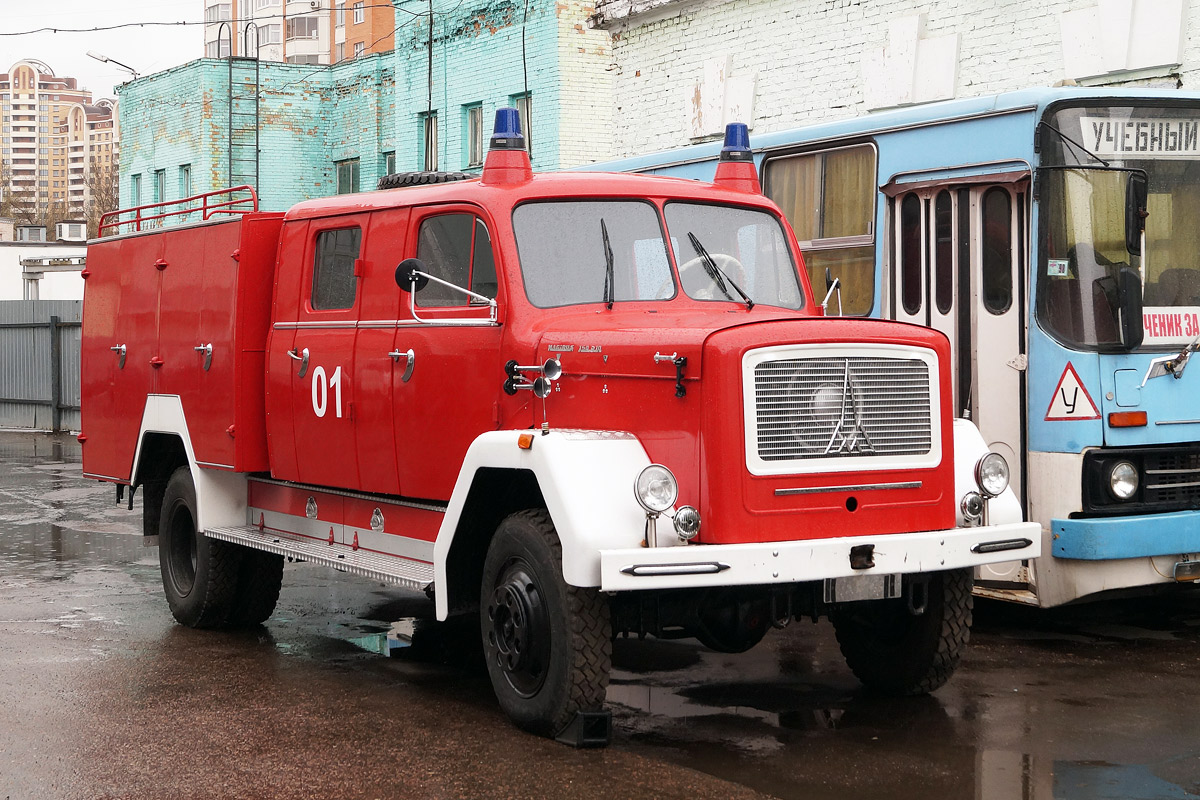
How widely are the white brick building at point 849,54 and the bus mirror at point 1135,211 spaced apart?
623 centimetres

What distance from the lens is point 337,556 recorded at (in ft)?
27.0

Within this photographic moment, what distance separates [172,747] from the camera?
6535 millimetres

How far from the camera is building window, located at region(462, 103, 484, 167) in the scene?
26.4 m

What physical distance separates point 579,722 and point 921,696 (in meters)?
1.96

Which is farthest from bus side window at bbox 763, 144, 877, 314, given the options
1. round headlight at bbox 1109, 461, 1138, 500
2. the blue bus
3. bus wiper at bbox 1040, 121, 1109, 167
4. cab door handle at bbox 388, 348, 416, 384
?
cab door handle at bbox 388, 348, 416, 384

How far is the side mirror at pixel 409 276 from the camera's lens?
728 centimetres

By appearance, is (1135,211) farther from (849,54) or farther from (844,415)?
(849,54)

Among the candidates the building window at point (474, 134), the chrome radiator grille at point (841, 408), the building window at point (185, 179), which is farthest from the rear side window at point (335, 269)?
the building window at point (185, 179)

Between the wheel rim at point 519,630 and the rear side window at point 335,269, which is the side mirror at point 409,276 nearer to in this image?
the rear side window at point 335,269

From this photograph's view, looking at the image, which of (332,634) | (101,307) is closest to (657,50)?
(101,307)

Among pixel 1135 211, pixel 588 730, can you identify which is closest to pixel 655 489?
pixel 588 730

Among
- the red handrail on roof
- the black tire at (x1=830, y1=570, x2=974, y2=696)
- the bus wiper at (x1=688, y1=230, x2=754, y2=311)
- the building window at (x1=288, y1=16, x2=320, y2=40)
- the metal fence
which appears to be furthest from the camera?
the building window at (x1=288, y1=16, x2=320, y2=40)

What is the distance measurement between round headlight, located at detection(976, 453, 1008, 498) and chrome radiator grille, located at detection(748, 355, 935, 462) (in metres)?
0.43

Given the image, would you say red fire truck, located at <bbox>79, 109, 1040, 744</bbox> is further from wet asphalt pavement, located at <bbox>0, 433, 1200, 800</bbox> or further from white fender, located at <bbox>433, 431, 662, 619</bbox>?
wet asphalt pavement, located at <bbox>0, 433, 1200, 800</bbox>
